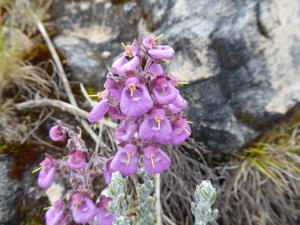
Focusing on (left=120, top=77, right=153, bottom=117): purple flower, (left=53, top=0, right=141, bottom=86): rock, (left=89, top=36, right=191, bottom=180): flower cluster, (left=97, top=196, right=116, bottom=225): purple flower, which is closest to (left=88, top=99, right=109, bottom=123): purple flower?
(left=89, top=36, right=191, bottom=180): flower cluster

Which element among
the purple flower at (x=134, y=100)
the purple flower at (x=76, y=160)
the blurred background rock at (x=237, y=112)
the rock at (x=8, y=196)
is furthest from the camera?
the blurred background rock at (x=237, y=112)

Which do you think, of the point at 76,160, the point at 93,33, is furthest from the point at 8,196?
the point at 93,33

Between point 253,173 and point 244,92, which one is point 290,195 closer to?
point 253,173

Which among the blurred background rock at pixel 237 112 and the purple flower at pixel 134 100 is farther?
the blurred background rock at pixel 237 112

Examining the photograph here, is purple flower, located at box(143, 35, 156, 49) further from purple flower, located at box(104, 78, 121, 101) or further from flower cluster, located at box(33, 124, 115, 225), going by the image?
flower cluster, located at box(33, 124, 115, 225)

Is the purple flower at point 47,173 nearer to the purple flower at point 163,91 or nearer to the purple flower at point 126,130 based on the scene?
the purple flower at point 126,130

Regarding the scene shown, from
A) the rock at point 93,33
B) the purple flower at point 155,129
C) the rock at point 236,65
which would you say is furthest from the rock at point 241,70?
the purple flower at point 155,129

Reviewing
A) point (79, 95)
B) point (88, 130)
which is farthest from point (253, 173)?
point (79, 95)
